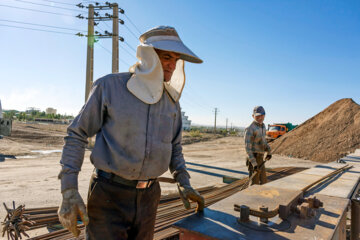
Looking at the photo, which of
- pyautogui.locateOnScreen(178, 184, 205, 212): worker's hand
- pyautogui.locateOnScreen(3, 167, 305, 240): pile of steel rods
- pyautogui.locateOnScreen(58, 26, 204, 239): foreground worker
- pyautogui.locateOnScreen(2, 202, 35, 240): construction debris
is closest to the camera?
pyautogui.locateOnScreen(58, 26, 204, 239): foreground worker

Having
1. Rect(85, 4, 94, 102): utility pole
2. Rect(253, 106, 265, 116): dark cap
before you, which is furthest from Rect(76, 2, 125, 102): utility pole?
Rect(253, 106, 265, 116): dark cap

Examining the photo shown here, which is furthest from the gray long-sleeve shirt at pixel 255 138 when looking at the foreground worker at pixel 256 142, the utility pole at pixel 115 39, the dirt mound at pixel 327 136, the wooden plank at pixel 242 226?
the dirt mound at pixel 327 136

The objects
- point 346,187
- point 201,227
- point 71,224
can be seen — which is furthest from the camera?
point 346,187

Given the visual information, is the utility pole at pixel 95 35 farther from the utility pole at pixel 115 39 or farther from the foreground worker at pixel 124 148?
the foreground worker at pixel 124 148

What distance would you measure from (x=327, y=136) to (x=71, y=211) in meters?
Result: 19.4

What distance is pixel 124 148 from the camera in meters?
1.74

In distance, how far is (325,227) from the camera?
192 cm

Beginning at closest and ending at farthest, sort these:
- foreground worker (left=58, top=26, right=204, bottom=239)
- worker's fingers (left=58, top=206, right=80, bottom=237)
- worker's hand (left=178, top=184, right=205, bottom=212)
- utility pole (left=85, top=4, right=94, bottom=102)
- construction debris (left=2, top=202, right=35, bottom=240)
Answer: worker's fingers (left=58, top=206, right=80, bottom=237) < foreground worker (left=58, top=26, right=204, bottom=239) < worker's hand (left=178, top=184, right=205, bottom=212) < construction debris (left=2, top=202, right=35, bottom=240) < utility pole (left=85, top=4, right=94, bottom=102)

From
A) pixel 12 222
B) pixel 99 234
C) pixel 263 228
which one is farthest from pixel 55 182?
pixel 263 228

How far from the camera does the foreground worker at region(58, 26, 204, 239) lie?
1.65 metres

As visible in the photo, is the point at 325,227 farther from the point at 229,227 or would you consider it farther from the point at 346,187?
the point at 346,187

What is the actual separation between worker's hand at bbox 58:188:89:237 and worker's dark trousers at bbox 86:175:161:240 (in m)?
0.14

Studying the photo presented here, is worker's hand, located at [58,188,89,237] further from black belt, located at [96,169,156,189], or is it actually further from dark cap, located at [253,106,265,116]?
dark cap, located at [253,106,265,116]

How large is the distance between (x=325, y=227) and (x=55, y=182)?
641cm
